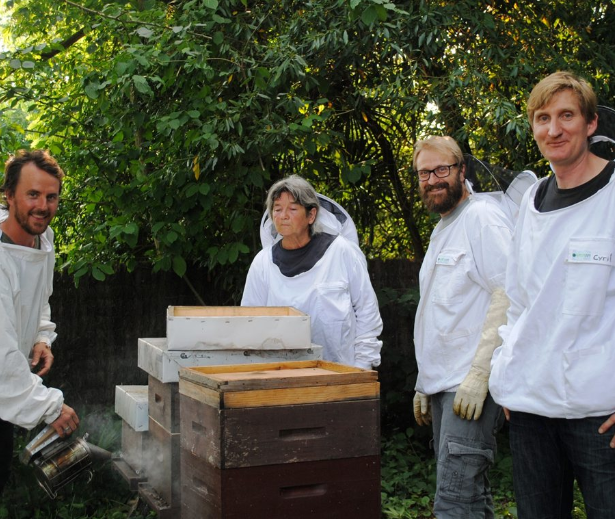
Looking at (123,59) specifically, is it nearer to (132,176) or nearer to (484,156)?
(132,176)

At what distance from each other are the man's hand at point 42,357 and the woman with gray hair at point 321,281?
999 millimetres

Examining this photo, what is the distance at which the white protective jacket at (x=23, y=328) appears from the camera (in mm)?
2588

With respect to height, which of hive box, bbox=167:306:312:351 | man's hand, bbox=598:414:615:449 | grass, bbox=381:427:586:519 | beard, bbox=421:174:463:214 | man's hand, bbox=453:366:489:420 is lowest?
grass, bbox=381:427:586:519

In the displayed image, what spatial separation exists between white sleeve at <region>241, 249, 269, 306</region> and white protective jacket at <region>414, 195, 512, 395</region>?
35.2 inches

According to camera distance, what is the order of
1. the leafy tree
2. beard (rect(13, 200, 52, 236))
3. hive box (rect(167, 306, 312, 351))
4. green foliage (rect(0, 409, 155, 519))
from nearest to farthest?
hive box (rect(167, 306, 312, 351)), beard (rect(13, 200, 52, 236)), green foliage (rect(0, 409, 155, 519)), the leafy tree

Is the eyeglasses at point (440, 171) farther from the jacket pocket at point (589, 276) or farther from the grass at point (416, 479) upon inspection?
the grass at point (416, 479)

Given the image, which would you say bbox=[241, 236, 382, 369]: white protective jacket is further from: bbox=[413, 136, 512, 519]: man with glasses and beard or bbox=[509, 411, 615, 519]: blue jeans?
bbox=[509, 411, 615, 519]: blue jeans

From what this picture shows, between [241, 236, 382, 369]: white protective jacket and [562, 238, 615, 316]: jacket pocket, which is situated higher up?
[562, 238, 615, 316]: jacket pocket

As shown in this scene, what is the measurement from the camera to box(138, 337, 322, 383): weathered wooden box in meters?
2.73

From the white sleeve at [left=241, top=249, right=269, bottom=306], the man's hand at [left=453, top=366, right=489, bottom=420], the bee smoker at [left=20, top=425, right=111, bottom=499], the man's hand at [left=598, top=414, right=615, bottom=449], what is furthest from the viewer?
the white sleeve at [left=241, top=249, right=269, bottom=306]

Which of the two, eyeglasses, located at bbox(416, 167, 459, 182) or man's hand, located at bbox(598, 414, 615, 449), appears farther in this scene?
eyeglasses, located at bbox(416, 167, 459, 182)

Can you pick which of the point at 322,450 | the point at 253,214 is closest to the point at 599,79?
the point at 253,214

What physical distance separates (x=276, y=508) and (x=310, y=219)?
4.48ft

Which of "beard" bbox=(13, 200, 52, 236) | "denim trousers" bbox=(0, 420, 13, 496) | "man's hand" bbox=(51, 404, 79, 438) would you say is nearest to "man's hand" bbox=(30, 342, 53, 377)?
"denim trousers" bbox=(0, 420, 13, 496)
